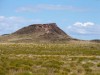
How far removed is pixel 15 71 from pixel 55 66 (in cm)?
490

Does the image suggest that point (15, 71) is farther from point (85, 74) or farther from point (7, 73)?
point (85, 74)

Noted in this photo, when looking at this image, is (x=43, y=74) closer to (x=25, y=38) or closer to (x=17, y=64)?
(x=17, y=64)

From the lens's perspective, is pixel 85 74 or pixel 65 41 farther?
pixel 65 41

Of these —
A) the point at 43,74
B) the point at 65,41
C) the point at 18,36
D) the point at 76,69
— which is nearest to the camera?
the point at 43,74

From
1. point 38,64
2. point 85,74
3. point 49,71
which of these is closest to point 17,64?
point 38,64

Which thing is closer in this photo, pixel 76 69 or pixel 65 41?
pixel 76 69

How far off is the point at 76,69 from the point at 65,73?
3292 mm

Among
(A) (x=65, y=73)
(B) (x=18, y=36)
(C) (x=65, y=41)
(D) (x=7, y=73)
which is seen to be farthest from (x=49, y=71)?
(B) (x=18, y=36)

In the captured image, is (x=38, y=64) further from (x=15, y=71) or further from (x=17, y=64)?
(x=15, y=71)

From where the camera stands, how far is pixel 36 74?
979 inches

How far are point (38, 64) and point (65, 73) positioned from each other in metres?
6.18

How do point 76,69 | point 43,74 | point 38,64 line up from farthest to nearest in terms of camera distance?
point 38,64 → point 76,69 → point 43,74

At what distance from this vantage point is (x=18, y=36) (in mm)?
199750

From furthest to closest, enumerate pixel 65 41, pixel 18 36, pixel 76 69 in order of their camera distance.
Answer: pixel 18 36, pixel 65 41, pixel 76 69
